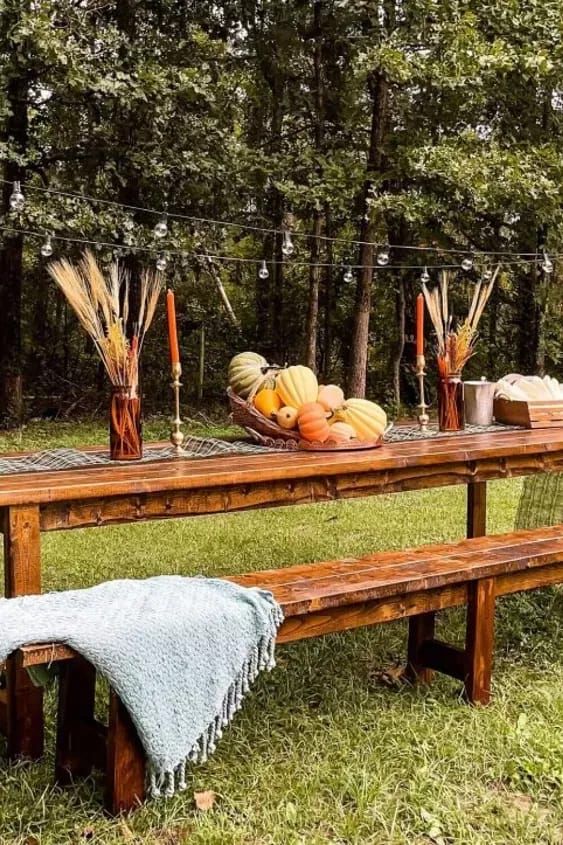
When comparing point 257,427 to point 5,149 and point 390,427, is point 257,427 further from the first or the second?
point 5,149

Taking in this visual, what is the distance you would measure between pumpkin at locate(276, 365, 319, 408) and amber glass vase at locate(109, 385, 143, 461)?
17.3 inches

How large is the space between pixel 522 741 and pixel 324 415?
1.04 m

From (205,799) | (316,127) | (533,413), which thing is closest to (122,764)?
(205,799)

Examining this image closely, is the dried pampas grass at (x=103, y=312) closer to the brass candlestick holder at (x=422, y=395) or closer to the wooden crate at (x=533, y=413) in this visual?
the brass candlestick holder at (x=422, y=395)

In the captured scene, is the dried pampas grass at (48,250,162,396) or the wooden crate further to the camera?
the wooden crate

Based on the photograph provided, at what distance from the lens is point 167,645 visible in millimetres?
1555

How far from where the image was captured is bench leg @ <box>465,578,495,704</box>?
216cm

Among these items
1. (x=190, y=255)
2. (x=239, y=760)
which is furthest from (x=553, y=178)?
(x=239, y=760)

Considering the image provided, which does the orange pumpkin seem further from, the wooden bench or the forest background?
the forest background

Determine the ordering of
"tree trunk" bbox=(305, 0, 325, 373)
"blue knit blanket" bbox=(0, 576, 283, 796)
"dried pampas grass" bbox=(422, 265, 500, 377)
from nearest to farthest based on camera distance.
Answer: "blue knit blanket" bbox=(0, 576, 283, 796)
"dried pampas grass" bbox=(422, 265, 500, 377)
"tree trunk" bbox=(305, 0, 325, 373)

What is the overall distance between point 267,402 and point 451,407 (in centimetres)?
74

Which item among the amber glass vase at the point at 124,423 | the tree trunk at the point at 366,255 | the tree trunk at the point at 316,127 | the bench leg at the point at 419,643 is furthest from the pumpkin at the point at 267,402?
the tree trunk at the point at 316,127

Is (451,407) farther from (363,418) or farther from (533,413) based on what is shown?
(363,418)

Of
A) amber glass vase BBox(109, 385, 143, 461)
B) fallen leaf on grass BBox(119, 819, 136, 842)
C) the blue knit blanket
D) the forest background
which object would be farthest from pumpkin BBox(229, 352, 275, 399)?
the forest background
